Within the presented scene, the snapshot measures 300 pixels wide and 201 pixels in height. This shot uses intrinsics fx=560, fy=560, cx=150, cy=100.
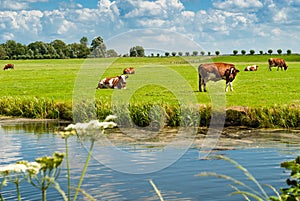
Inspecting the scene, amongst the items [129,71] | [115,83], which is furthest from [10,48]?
[115,83]

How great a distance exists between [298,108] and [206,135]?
3.45 m

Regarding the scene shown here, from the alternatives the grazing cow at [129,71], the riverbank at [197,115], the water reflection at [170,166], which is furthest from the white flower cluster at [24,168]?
the grazing cow at [129,71]

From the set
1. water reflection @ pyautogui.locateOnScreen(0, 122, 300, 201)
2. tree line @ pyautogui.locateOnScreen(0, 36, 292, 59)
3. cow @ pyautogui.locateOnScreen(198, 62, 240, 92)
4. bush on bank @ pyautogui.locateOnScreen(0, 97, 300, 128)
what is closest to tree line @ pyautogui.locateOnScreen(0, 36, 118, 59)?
tree line @ pyautogui.locateOnScreen(0, 36, 292, 59)

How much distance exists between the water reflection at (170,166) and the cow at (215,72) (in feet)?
29.5

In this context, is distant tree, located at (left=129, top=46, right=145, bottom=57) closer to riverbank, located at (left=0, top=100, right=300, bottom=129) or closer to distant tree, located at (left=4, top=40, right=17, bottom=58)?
riverbank, located at (left=0, top=100, right=300, bottom=129)

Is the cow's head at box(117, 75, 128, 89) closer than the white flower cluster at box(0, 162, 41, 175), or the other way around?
the white flower cluster at box(0, 162, 41, 175)

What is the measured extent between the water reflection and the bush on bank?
89 cm

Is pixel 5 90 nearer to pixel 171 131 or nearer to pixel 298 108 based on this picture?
pixel 171 131

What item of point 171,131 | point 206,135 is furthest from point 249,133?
point 171,131

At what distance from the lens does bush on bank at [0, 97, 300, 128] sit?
19.1 m

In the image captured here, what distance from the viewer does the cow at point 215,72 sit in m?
27.9

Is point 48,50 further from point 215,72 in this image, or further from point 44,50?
point 215,72

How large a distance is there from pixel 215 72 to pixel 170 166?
15.8 meters

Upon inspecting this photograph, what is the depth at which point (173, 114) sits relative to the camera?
67.7 ft
